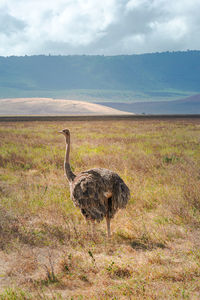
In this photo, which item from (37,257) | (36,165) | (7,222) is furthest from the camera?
(36,165)

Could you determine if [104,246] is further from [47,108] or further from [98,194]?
[47,108]

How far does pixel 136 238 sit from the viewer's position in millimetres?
5020

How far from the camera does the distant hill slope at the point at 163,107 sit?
554 feet

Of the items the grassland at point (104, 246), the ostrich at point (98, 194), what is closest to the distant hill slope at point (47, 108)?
the grassland at point (104, 246)

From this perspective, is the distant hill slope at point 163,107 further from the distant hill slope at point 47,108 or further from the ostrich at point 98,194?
the ostrich at point 98,194

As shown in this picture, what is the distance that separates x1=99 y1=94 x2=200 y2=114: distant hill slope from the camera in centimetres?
16875

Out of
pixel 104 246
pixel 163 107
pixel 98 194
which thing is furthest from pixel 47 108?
pixel 104 246

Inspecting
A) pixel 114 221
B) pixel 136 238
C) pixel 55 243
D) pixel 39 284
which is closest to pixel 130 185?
pixel 114 221

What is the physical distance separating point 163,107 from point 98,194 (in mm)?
175044

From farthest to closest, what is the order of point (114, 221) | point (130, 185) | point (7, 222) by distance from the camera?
point (130, 185), point (114, 221), point (7, 222)

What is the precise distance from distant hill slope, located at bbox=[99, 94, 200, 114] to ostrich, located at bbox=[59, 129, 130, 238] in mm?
162751

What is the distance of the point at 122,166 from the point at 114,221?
3.94m

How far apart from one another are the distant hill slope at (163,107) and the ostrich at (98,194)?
534 ft

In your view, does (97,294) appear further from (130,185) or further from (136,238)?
(130,185)
